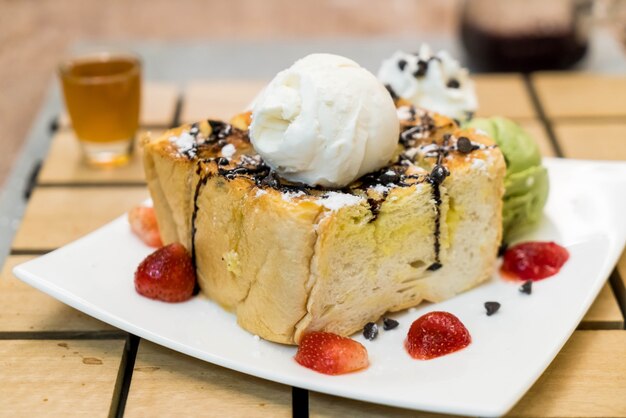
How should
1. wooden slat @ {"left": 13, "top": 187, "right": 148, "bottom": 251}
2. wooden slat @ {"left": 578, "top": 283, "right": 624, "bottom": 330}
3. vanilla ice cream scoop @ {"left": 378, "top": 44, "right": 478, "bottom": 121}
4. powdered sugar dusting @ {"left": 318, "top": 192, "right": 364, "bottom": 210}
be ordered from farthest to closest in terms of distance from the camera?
vanilla ice cream scoop @ {"left": 378, "top": 44, "right": 478, "bottom": 121}
wooden slat @ {"left": 13, "top": 187, "right": 148, "bottom": 251}
wooden slat @ {"left": 578, "top": 283, "right": 624, "bottom": 330}
powdered sugar dusting @ {"left": 318, "top": 192, "right": 364, "bottom": 210}

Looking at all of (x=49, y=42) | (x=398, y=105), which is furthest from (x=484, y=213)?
(x=49, y=42)

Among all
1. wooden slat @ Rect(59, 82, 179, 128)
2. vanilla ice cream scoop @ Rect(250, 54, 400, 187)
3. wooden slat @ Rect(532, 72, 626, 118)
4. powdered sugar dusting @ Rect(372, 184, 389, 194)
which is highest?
vanilla ice cream scoop @ Rect(250, 54, 400, 187)

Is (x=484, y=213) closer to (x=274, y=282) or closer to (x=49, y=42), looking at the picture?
(x=274, y=282)

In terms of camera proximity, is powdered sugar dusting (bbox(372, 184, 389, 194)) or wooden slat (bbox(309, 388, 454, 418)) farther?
powdered sugar dusting (bbox(372, 184, 389, 194))

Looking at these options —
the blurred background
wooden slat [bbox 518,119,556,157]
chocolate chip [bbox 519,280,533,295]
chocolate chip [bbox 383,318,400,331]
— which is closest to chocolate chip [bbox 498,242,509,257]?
chocolate chip [bbox 519,280,533,295]

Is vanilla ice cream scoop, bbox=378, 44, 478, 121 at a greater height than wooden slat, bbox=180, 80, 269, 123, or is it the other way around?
vanilla ice cream scoop, bbox=378, 44, 478, 121

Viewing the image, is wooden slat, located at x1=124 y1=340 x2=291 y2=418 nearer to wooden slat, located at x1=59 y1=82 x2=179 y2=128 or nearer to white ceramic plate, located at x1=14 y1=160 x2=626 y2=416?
white ceramic plate, located at x1=14 y1=160 x2=626 y2=416

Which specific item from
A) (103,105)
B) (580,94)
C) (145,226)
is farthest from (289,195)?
(580,94)
